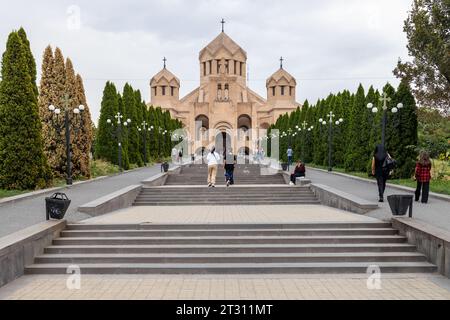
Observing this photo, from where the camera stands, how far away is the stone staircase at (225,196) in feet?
44.0

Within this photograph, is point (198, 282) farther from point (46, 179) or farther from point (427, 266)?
point (46, 179)

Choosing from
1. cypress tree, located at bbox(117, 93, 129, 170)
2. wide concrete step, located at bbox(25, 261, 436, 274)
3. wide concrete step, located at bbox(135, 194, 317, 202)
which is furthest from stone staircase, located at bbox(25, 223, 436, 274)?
cypress tree, located at bbox(117, 93, 129, 170)

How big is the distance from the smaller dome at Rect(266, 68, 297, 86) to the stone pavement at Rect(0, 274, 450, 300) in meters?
67.8

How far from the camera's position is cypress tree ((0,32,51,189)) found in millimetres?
13789

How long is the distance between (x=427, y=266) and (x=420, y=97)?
1531cm

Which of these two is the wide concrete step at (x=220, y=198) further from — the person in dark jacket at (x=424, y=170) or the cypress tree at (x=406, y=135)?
the cypress tree at (x=406, y=135)

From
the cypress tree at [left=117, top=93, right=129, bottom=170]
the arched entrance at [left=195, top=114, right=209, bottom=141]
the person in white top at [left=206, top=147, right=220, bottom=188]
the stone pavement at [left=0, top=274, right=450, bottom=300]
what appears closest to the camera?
the stone pavement at [left=0, top=274, right=450, bottom=300]

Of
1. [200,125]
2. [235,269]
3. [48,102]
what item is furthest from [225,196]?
[200,125]

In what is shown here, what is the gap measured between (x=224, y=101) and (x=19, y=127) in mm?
51237

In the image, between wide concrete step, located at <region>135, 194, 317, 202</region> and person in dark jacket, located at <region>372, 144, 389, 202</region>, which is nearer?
person in dark jacket, located at <region>372, 144, 389, 202</region>

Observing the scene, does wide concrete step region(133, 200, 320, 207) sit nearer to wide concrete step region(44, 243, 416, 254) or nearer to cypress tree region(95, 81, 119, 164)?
wide concrete step region(44, 243, 416, 254)

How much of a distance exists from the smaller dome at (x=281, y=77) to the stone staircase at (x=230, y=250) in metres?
66.1

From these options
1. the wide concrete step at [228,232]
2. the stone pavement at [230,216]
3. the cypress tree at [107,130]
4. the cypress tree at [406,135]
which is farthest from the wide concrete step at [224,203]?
the cypress tree at [107,130]

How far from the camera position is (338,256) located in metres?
6.99
